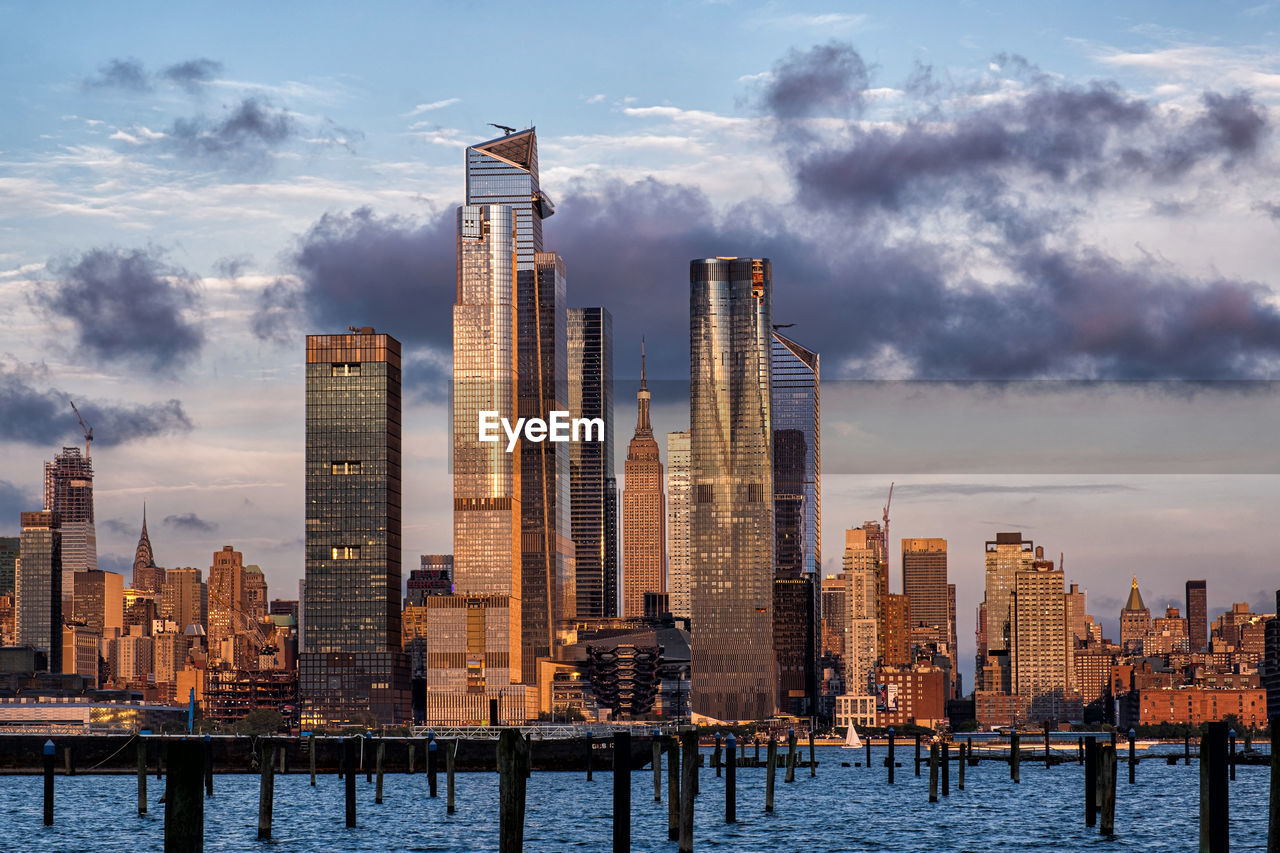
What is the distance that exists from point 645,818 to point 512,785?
6257cm

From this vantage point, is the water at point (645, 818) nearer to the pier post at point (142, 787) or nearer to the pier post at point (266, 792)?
the pier post at point (266, 792)

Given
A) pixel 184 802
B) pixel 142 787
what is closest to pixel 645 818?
pixel 142 787

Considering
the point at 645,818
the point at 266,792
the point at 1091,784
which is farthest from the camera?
the point at 645,818

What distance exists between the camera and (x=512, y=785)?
163 ft

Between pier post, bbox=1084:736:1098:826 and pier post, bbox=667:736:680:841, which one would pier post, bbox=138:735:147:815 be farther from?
pier post, bbox=1084:736:1098:826

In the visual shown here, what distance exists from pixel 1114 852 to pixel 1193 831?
→ 17129mm

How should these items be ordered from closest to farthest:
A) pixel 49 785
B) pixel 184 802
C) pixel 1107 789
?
pixel 184 802, pixel 1107 789, pixel 49 785

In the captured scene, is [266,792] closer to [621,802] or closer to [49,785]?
[49,785]

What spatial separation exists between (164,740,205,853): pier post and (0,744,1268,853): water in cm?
4579

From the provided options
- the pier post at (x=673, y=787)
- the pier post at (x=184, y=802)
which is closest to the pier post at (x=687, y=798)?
the pier post at (x=673, y=787)

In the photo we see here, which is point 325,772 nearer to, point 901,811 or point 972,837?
point 901,811

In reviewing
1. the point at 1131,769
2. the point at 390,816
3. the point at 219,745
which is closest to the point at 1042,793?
the point at 1131,769

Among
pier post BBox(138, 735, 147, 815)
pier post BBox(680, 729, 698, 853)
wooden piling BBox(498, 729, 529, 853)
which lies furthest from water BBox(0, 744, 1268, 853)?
wooden piling BBox(498, 729, 529, 853)

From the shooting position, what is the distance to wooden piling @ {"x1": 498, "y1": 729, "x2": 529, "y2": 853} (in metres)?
49.2
